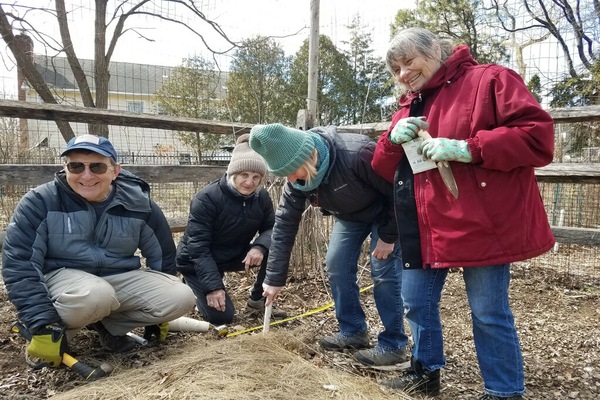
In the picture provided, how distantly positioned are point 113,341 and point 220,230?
96cm

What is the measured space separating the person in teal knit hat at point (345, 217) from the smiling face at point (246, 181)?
1.85 ft

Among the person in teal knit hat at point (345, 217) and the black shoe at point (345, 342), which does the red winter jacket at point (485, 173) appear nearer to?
the person in teal knit hat at point (345, 217)

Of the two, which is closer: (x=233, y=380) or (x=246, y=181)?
(x=233, y=380)

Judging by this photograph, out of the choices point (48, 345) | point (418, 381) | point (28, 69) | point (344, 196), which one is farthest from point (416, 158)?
point (28, 69)

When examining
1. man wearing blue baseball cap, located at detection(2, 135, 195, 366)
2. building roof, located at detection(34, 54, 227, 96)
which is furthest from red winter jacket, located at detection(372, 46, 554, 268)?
building roof, located at detection(34, 54, 227, 96)

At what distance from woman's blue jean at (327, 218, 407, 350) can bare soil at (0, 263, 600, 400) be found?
21cm

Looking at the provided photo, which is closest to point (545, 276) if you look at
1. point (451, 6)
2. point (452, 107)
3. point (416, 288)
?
point (416, 288)

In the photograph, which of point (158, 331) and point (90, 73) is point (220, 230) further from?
point (90, 73)

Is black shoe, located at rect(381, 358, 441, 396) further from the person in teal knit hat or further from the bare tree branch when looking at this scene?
the bare tree branch

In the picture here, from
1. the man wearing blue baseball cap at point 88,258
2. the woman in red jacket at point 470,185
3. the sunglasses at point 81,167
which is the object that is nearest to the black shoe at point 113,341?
the man wearing blue baseball cap at point 88,258

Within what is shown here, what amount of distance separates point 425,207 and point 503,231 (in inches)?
11.7

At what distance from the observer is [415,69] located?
71.9 inches

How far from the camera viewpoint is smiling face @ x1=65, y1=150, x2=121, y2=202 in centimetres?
229

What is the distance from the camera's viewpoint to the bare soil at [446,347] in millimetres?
2154
